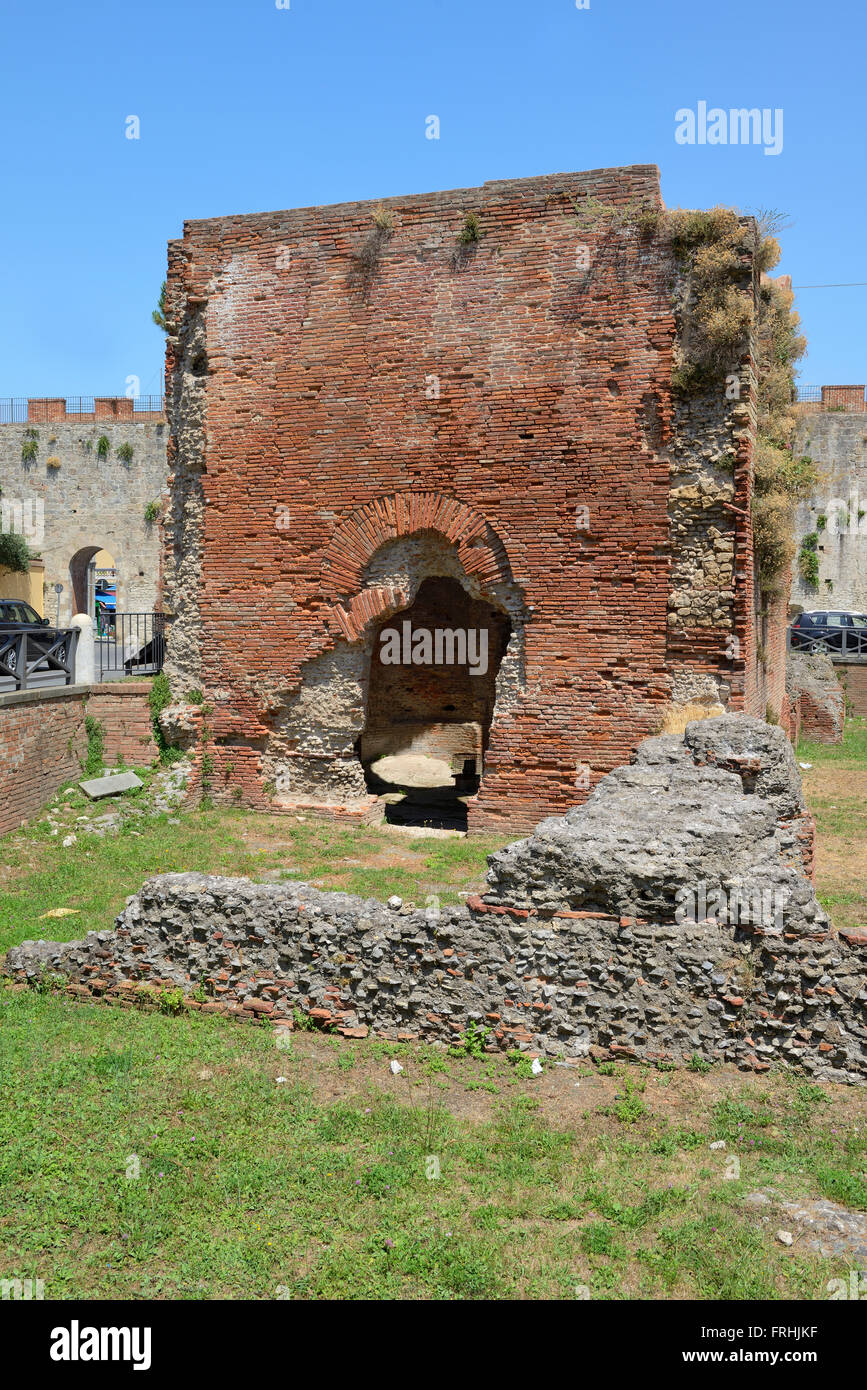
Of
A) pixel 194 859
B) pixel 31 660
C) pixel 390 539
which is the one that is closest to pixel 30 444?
pixel 31 660

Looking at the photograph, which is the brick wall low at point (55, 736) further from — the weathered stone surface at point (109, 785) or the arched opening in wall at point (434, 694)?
the arched opening in wall at point (434, 694)

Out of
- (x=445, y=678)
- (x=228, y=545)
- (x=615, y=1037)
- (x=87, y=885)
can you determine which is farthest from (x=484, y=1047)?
(x=445, y=678)

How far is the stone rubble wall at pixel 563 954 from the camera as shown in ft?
17.4

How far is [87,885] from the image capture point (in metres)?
8.74

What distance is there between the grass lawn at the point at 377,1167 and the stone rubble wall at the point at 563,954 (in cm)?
20

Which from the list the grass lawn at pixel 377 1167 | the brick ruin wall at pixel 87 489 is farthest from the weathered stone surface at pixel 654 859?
the brick ruin wall at pixel 87 489

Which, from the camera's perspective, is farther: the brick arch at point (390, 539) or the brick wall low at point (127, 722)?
the brick wall low at point (127, 722)

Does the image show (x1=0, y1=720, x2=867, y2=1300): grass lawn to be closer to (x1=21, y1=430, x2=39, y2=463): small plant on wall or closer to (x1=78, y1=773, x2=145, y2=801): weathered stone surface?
(x1=78, y1=773, x2=145, y2=801): weathered stone surface

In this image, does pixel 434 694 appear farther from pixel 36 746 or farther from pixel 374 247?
pixel 374 247

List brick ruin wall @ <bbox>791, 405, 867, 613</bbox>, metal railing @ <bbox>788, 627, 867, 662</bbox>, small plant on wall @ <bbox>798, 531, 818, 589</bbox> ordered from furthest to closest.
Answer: small plant on wall @ <bbox>798, 531, 818, 589</bbox> → brick ruin wall @ <bbox>791, 405, 867, 613</bbox> → metal railing @ <bbox>788, 627, 867, 662</bbox>

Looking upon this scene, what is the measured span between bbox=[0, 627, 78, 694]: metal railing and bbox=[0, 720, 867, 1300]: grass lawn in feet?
19.2

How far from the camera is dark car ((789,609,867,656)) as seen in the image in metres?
25.0

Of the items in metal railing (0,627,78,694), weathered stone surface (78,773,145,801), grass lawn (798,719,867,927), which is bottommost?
grass lawn (798,719,867,927)

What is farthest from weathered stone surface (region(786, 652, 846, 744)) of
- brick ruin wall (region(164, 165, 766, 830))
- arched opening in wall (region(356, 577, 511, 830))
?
brick ruin wall (region(164, 165, 766, 830))
